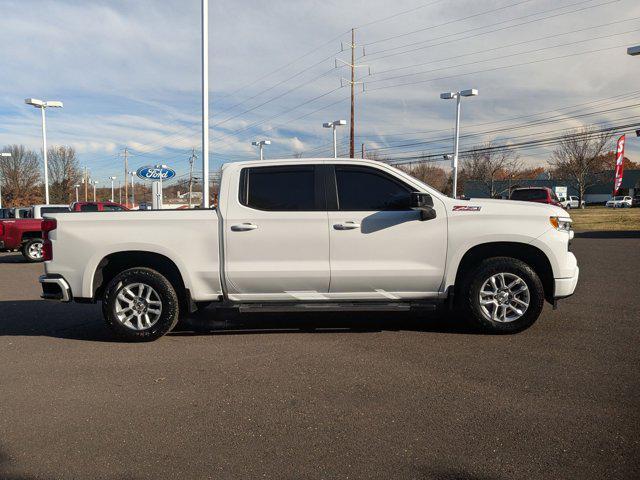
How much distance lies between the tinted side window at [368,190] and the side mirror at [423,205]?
0.22 metres

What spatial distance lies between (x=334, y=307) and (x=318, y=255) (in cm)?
60

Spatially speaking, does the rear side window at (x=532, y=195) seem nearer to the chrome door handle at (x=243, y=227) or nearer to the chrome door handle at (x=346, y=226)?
Result: the chrome door handle at (x=346, y=226)

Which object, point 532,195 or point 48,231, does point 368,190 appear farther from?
point 532,195

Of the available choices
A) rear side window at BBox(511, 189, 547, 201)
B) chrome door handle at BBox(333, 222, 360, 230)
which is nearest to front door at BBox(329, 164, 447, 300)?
chrome door handle at BBox(333, 222, 360, 230)

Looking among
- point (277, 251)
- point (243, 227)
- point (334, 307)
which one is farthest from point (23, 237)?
point (334, 307)

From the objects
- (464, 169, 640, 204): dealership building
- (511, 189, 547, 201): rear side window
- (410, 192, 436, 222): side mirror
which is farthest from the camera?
(464, 169, 640, 204): dealership building

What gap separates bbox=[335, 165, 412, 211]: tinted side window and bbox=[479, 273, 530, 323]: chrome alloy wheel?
1.35 m

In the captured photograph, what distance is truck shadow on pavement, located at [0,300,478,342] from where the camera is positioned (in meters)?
6.03

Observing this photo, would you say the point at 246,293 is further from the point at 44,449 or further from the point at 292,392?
the point at 44,449

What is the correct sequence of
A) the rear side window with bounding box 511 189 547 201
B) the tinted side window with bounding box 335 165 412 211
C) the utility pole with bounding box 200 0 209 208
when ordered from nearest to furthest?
the tinted side window with bounding box 335 165 412 211, the utility pole with bounding box 200 0 209 208, the rear side window with bounding box 511 189 547 201

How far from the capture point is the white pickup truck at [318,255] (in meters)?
5.48

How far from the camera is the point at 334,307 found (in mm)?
5523

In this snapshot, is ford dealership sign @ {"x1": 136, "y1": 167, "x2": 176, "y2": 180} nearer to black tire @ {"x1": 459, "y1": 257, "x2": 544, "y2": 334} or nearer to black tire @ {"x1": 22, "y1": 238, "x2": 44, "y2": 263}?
black tire @ {"x1": 22, "y1": 238, "x2": 44, "y2": 263}

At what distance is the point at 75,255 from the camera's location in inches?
217
